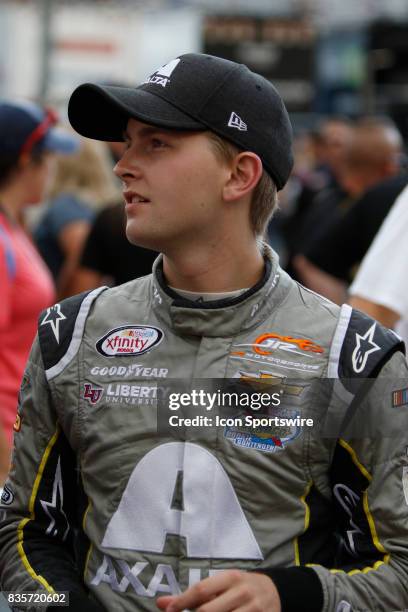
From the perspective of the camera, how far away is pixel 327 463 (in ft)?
7.42

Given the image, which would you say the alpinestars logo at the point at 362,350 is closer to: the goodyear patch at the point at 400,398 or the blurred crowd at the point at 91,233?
the goodyear patch at the point at 400,398

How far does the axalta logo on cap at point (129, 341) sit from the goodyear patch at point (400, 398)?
1.54 ft

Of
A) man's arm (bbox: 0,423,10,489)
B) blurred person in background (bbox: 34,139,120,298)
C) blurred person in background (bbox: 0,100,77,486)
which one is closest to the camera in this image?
man's arm (bbox: 0,423,10,489)

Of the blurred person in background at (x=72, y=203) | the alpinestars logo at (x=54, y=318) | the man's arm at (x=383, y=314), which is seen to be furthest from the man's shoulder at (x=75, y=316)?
the blurred person in background at (x=72, y=203)

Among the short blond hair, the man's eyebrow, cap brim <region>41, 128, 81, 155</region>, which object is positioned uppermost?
the man's eyebrow

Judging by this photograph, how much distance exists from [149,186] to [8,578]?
818mm

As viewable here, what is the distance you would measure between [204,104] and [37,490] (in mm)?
833

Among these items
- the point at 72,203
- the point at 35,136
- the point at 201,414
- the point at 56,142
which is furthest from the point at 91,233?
the point at 201,414

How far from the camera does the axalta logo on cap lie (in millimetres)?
2334

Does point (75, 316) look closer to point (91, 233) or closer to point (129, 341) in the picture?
point (129, 341)

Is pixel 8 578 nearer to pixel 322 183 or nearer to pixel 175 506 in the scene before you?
pixel 175 506

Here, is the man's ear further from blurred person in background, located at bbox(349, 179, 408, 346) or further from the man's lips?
blurred person in background, located at bbox(349, 179, 408, 346)

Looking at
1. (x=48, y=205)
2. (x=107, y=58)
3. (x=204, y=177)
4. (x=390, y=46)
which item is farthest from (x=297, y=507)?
(x=390, y=46)

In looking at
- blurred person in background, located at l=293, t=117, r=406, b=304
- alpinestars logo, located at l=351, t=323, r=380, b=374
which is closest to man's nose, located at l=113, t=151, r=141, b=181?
alpinestars logo, located at l=351, t=323, r=380, b=374
